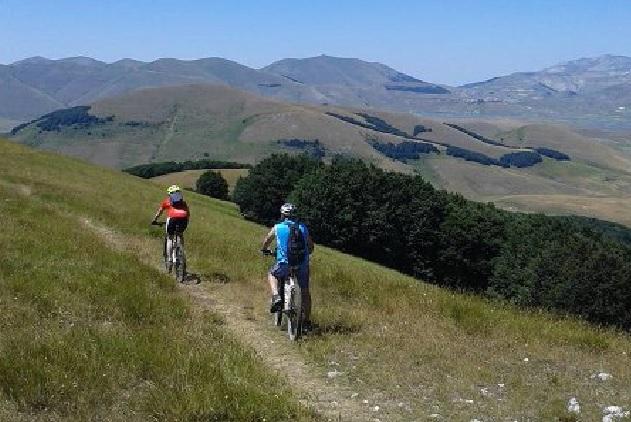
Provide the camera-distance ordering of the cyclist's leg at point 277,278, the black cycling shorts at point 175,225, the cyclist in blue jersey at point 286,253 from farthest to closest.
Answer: the black cycling shorts at point 175,225, the cyclist's leg at point 277,278, the cyclist in blue jersey at point 286,253

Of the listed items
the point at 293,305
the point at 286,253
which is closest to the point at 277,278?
the point at 286,253

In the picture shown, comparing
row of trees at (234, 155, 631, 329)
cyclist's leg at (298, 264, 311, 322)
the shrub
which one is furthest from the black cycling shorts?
the shrub

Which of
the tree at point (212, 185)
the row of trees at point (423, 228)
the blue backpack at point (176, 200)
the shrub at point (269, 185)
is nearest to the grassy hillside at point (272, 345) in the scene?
the blue backpack at point (176, 200)

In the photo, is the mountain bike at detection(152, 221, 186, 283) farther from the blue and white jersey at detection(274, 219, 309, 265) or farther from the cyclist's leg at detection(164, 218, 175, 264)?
the blue and white jersey at detection(274, 219, 309, 265)

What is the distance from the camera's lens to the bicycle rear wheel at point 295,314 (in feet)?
43.0

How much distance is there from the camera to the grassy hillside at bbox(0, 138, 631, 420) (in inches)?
352

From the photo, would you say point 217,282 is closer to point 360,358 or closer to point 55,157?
point 360,358

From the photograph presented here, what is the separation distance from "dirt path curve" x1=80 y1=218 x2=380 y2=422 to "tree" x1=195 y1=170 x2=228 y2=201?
357 feet

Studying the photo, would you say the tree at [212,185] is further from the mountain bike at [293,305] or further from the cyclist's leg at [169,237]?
the mountain bike at [293,305]

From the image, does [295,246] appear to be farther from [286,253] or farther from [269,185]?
[269,185]

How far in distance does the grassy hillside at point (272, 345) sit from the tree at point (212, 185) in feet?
350

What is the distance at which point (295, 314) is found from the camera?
13.1m

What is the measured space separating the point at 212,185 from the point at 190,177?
33.4 metres

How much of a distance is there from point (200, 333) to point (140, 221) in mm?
19441
